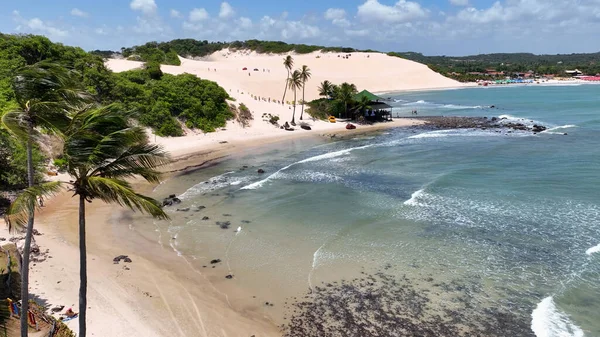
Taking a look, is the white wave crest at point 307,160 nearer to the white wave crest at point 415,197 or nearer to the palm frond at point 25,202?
the white wave crest at point 415,197

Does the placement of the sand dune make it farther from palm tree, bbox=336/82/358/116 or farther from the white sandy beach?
the white sandy beach

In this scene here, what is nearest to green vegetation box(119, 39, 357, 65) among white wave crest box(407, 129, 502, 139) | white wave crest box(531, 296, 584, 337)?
white wave crest box(407, 129, 502, 139)

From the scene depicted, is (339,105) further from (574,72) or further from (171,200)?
(574,72)

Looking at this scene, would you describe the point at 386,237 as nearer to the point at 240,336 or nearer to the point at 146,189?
the point at 240,336

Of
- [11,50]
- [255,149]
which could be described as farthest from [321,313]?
[11,50]

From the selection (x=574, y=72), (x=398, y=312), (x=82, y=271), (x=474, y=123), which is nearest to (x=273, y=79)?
(x=474, y=123)
